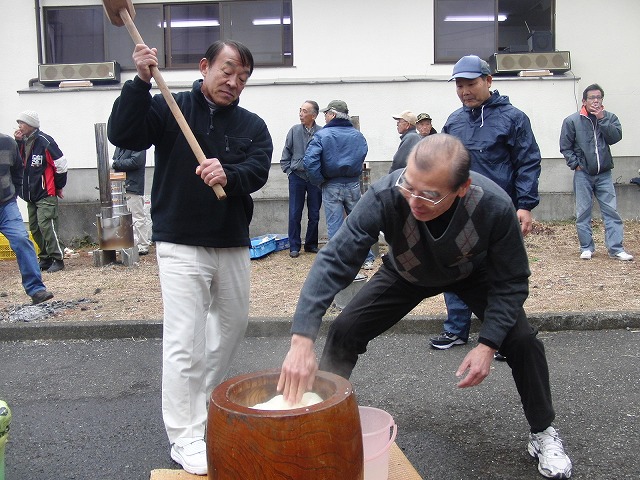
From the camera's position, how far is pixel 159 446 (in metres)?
3.67

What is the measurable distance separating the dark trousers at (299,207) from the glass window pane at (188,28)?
147 inches

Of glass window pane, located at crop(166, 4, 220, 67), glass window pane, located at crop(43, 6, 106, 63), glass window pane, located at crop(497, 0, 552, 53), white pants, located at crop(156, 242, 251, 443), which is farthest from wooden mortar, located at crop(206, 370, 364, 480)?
glass window pane, located at crop(43, 6, 106, 63)

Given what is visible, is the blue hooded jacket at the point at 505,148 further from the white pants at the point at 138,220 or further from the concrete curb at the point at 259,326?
the white pants at the point at 138,220

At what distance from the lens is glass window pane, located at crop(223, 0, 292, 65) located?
37.4ft

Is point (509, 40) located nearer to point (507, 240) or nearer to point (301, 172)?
point (301, 172)

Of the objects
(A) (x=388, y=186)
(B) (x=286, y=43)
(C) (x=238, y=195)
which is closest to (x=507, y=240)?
(A) (x=388, y=186)

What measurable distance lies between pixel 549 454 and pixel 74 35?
11158 millimetres

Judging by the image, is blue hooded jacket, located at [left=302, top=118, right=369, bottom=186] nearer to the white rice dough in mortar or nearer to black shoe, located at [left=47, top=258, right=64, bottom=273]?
black shoe, located at [left=47, top=258, right=64, bottom=273]

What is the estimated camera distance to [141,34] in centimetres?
1159

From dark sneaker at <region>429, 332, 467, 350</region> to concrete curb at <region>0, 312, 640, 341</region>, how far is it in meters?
0.50

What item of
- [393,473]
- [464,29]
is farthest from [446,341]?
[464,29]

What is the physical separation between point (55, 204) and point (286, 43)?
4.84 meters

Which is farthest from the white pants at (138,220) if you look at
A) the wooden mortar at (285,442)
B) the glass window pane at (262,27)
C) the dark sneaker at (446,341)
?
the wooden mortar at (285,442)

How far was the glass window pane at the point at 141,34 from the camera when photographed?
1153 cm
